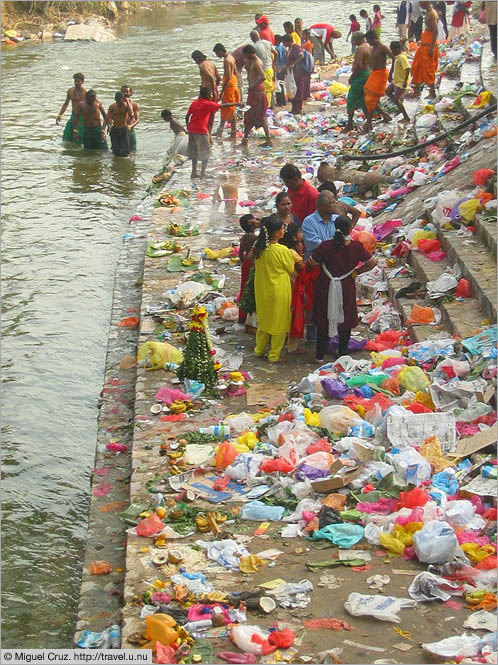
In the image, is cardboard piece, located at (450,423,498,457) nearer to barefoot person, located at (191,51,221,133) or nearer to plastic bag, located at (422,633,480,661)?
plastic bag, located at (422,633,480,661)

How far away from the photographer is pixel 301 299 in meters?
7.41

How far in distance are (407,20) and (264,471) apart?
16808 millimetres

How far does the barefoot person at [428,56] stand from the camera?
1362 cm

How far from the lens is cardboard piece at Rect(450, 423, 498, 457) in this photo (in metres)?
5.63

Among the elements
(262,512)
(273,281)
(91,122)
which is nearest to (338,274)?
(273,281)

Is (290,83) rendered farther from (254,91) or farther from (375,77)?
(375,77)

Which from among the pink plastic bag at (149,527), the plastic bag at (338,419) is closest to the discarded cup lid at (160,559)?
the pink plastic bag at (149,527)

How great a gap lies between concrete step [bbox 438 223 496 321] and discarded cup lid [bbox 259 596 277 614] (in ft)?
10.2

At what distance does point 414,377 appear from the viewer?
6.59 meters

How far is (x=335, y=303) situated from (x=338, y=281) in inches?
6.3

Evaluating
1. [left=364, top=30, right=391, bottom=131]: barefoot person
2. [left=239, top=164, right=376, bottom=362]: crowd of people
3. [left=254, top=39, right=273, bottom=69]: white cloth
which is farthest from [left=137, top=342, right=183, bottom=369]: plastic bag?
[left=254, top=39, right=273, bottom=69]: white cloth

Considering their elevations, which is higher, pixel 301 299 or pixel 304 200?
pixel 304 200

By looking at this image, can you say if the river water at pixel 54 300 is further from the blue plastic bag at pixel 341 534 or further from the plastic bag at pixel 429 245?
the plastic bag at pixel 429 245

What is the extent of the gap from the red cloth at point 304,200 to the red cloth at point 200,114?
4.21 m
